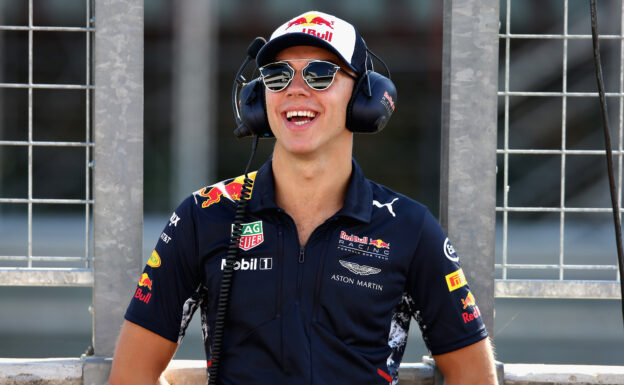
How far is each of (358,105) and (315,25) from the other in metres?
0.26

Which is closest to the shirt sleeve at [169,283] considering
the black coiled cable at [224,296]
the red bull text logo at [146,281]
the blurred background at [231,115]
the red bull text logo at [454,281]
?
the red bull text logo at [146,281]

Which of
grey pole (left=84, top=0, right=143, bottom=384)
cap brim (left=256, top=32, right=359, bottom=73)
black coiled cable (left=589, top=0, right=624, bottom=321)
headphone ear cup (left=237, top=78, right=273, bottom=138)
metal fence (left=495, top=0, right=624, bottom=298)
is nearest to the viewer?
cap brim (left=256, top=32, right=359, bottom=73)

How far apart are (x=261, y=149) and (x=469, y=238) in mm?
8864

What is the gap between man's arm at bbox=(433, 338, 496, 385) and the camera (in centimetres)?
241

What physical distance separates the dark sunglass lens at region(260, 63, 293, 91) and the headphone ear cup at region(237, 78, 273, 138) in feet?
0.31

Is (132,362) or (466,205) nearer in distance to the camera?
(132,362)

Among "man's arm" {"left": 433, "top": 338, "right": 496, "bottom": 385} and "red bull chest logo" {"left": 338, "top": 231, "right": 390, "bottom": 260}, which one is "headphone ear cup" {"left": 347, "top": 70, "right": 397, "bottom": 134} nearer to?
"red bull chest logo" {"left": 338, "top": 231, "right": 390, "bottom": 260}

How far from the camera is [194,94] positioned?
11414 millimetres

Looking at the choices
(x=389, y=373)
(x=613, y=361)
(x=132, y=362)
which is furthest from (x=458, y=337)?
(x=613, y=361)

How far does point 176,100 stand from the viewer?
11570 millimetres

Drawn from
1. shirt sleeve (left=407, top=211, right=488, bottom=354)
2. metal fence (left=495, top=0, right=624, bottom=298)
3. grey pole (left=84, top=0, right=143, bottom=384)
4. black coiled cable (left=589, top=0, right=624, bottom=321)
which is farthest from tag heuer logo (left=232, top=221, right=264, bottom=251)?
metal fence (left=495, top=0, right=624, bottom=298)

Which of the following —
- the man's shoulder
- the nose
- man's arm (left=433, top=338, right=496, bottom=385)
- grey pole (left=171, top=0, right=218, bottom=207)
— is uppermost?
grey pole (left=171, top=0, right=218, bottom=207)

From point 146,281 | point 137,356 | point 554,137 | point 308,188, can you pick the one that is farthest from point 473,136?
point 554,137

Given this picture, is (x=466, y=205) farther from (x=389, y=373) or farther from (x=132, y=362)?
(x=132, y=362)
